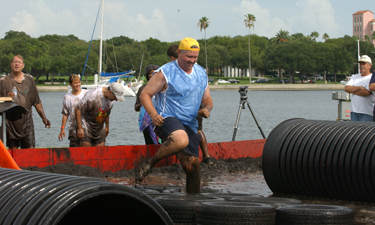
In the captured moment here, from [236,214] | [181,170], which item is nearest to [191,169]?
[236,214]

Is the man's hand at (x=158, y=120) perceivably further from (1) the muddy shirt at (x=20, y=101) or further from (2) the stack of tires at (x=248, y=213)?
(1) the muddy shirt at (x=20, y=101)

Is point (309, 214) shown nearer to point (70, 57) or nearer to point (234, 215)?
point (234, 215)

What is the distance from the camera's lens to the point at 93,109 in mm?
8508

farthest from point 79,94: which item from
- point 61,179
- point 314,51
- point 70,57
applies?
point 314,51

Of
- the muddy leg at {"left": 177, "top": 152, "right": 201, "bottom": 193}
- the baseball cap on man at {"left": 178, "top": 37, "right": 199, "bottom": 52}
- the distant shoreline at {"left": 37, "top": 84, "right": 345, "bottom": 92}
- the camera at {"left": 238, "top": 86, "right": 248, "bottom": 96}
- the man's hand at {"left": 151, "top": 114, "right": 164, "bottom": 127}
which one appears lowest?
the distant shoreline at {"left": 37, "top": 84, "right": 345, "bottom": 92}

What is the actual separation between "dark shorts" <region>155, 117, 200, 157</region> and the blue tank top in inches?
3.6

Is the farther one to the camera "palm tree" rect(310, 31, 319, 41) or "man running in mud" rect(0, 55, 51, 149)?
"palm tree" rect(310, 31, 319, 41)

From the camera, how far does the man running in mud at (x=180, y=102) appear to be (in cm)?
612

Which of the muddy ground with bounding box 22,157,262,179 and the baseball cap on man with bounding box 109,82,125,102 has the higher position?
the baseball cap on man with bounding box 109,82,125,102

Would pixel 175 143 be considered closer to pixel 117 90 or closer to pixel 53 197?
pixel 117 90

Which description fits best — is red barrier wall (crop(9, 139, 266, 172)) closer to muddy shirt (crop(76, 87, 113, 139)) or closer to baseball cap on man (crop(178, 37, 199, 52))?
muddy shirt (crop(76, 87, 113, 139))

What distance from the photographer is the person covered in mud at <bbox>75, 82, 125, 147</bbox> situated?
838 centimetres

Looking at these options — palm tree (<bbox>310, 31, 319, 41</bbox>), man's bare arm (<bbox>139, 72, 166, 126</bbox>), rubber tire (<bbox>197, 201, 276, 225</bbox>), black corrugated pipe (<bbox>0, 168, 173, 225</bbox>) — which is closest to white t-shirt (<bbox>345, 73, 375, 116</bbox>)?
man's bare arm (<bbox>139, 72, 166, 126</bbox>)

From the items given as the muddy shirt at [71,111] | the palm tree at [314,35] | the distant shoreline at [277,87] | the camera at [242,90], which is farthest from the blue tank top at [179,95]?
the palm tree at [314,35]
